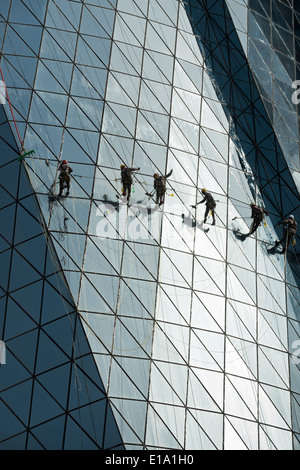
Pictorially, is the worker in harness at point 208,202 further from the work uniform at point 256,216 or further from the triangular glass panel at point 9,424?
the triangular glass panel at point 9,424

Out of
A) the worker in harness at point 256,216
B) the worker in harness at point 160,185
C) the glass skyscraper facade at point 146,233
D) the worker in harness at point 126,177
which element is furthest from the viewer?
the worker in harness at point 256,216

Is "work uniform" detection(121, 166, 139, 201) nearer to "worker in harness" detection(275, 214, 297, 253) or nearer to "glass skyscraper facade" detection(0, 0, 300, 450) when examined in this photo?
"glass skyscraper facade" detection(0, 0, 300, 450)

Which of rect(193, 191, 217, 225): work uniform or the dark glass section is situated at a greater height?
rect(193, 191, 217, 225): work uniform

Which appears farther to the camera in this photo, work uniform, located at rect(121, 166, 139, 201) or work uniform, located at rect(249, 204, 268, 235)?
work uniform, located at rect(249, 204, 268, 235)

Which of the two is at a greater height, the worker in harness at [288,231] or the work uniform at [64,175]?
the work uniform at [64,175]

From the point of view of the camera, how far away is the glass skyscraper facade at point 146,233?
109 feet

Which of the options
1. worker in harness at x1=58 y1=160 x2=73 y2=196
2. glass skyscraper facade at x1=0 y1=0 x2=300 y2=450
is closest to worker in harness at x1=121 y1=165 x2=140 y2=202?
glass skyscraper facade at x1=0 y1=0 x2=300 y2=450

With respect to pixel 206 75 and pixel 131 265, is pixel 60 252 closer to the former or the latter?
pixel 131 265

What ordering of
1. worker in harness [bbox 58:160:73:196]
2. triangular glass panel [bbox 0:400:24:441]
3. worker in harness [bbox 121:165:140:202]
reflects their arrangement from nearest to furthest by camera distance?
triangular glass panel [bbox 0:400:24:441] < worker in harness [bbox 58:160:73:196] < worker in harness [bbox 121:165:140:202]

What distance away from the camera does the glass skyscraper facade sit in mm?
33344

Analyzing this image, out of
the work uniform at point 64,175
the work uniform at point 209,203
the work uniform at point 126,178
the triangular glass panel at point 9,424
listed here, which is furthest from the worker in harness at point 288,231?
the triangular glass panel at point 9,424

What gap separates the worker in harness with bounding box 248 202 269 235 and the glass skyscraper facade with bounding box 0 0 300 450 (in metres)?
0.40

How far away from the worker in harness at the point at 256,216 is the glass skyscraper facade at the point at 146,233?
40 centimetres

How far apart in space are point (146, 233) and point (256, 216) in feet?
16.2
